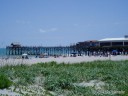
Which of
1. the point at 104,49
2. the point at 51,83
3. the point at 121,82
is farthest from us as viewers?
the point at 104,49

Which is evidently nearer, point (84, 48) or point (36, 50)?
point (84, 48)

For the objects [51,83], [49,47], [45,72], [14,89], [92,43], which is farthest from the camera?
[49,47]

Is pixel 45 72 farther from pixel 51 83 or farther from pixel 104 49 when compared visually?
pixel 104 49

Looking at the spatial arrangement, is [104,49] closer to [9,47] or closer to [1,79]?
[9,47]

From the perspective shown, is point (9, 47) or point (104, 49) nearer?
point (104, 49)

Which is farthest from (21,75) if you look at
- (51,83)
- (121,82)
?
(121,82)

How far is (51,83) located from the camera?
516 inches

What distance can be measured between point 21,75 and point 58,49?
306 feet

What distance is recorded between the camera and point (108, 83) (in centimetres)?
1462

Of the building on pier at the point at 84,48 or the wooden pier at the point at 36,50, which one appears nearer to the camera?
the building on pier at the point at 84,48

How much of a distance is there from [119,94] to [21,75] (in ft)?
16.6

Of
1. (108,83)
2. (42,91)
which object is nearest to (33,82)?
(42,91)

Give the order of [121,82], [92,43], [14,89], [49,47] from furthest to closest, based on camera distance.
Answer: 1. [49,47]
2. [92,43]
3. [121,82]
4. [14,89]

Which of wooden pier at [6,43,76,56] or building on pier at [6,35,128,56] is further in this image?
wooden pier at [6,43,76,56]
